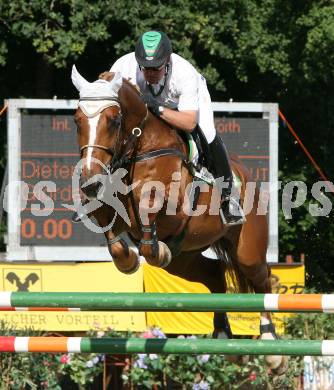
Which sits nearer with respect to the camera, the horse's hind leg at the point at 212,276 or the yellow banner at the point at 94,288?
the horse's hind leg at the point at 212,276

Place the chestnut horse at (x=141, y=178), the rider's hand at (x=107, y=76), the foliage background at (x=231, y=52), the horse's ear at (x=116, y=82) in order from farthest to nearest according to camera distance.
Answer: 1. the foliage background at (x=231, y=52)
2. the rider's hand at (x=107, y=76)
3. the horse's ear at (x=116, y=82)
4. the chestnut horse at (x=141, y=178)

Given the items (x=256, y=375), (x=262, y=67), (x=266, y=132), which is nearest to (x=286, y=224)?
(x=262, y=67)

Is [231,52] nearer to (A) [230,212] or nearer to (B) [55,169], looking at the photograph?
(B) [55,169]

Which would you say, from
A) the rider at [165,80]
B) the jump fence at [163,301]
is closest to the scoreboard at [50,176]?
the rider at [165,80]

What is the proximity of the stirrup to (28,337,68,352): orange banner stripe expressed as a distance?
1.71 metres

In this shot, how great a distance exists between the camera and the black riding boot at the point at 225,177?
7.11 m

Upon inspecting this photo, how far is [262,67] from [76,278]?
5.63 metres

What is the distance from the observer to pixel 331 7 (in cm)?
1489

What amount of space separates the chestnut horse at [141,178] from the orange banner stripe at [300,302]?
3.53ft

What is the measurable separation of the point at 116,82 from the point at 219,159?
4.02 feet

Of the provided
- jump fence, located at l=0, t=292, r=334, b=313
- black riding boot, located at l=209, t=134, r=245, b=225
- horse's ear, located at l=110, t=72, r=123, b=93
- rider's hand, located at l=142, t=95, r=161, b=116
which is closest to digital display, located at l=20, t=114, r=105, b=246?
black riding boot, located at l=209, t=134, r=245, b=225

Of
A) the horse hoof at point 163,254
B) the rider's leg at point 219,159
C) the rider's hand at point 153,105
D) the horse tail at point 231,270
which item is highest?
the rider's hand at point 153,105

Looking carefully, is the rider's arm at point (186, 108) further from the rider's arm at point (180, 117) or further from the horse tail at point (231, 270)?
the horse tail at point (231, 270)

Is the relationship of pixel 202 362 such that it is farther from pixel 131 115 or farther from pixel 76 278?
pixel 131 115
